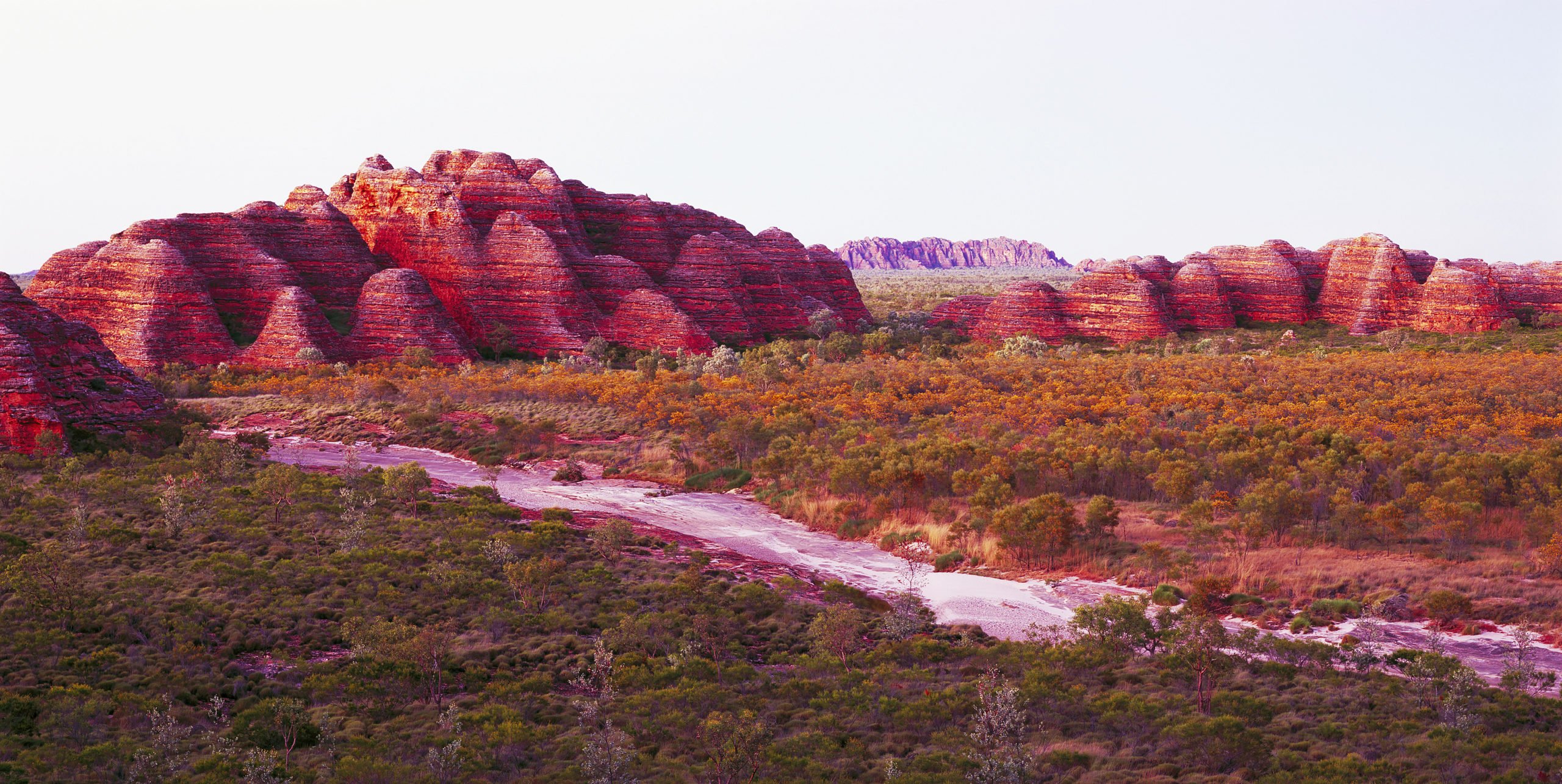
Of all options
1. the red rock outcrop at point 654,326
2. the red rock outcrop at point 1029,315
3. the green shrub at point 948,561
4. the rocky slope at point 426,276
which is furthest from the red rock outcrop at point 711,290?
the green shrub at point 948,561

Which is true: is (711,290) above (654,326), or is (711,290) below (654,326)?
above

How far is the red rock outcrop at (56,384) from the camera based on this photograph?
28234 mm

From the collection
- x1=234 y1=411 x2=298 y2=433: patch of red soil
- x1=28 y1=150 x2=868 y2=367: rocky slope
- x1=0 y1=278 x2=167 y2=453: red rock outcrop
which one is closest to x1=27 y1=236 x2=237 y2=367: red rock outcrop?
x1=28 y1=150 x2=868 y2=367: rocky slope

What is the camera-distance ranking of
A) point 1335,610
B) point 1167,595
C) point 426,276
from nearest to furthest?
point 1335,610
point 1167,595
point 426,276

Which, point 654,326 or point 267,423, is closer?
point 267,423

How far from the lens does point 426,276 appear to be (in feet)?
200

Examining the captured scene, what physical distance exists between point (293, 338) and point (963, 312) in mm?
46946


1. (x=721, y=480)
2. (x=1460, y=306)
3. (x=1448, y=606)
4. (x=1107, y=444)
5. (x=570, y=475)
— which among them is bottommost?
(x=570, y=475)

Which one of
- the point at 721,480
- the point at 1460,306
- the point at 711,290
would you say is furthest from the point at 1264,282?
the point at 721,480

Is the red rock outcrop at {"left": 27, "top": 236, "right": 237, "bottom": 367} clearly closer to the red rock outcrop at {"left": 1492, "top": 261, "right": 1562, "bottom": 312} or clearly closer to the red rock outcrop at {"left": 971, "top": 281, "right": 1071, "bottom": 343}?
the red rock outcrop at {"left": 971, "top": 281, "right": 1071, "bottom": 343}

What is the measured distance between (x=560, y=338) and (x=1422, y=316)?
58.5 meters

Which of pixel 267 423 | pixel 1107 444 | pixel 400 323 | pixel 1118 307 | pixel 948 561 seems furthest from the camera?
pixel 1118 307

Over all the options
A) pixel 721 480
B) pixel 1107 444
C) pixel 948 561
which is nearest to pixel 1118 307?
pixel 1107 444

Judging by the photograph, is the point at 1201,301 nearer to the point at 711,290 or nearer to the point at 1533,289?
the point at 1533,289
